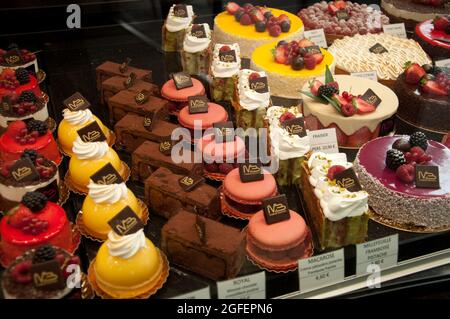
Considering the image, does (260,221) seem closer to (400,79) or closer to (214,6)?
(400,79)

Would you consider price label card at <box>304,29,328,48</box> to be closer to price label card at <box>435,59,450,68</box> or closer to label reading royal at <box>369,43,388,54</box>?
label reading royal at <box>369,43,388,54</box>

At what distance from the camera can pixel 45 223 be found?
3.01 m

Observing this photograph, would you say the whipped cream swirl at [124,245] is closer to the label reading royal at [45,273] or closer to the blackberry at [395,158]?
the label reading royal at [45,273]

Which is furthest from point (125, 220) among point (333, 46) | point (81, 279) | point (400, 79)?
point (333, 46)

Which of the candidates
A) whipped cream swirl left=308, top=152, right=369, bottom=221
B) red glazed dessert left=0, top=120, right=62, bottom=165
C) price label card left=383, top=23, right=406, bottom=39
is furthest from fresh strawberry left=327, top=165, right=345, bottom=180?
price label card left=383, top=23, right=406, bottom=39

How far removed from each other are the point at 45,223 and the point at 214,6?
3420 millimetres

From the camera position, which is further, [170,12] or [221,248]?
[170,12]

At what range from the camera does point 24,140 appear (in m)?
3.65

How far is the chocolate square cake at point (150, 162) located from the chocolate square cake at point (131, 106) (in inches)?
17.0

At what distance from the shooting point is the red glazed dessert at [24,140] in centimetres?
364

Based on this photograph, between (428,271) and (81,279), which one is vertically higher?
(81,279)

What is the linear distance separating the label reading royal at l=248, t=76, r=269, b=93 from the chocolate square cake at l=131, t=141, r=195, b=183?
0.78 metres

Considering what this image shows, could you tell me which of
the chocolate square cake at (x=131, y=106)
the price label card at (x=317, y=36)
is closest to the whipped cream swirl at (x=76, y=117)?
the chocolate square cake at (x=131, y=106)

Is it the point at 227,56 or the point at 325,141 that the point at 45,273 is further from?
the point at 227,56
